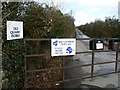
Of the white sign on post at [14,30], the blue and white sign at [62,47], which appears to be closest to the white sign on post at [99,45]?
the blue and white sign at [62,47]

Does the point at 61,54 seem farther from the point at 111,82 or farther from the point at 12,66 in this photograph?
the point at 111,82

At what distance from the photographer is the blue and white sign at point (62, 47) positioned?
5309 millimetres

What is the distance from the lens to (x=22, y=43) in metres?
5.12

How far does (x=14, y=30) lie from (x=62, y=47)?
1.29m

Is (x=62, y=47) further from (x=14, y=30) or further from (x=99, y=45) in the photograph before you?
(x=99, y=45)

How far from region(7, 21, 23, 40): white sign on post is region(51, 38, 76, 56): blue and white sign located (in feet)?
2.69

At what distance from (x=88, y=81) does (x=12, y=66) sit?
226 centimetres

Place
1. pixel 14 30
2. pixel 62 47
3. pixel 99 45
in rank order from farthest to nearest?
pixel 99 45 → pixel 62 47 → pixel 14 30

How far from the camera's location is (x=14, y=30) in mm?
4777

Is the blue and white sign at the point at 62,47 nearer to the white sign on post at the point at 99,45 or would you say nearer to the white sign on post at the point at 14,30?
the white sign on post at the point at 14,30

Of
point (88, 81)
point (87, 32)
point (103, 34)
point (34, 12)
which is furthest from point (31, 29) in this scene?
point (87, 32)

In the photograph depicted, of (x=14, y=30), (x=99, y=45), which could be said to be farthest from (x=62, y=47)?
(x=99, y=45)

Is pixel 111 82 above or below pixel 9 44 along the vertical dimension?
below

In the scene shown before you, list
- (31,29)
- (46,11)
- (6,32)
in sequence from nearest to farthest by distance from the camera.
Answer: (6,32)
(31,29)
(46,11)
